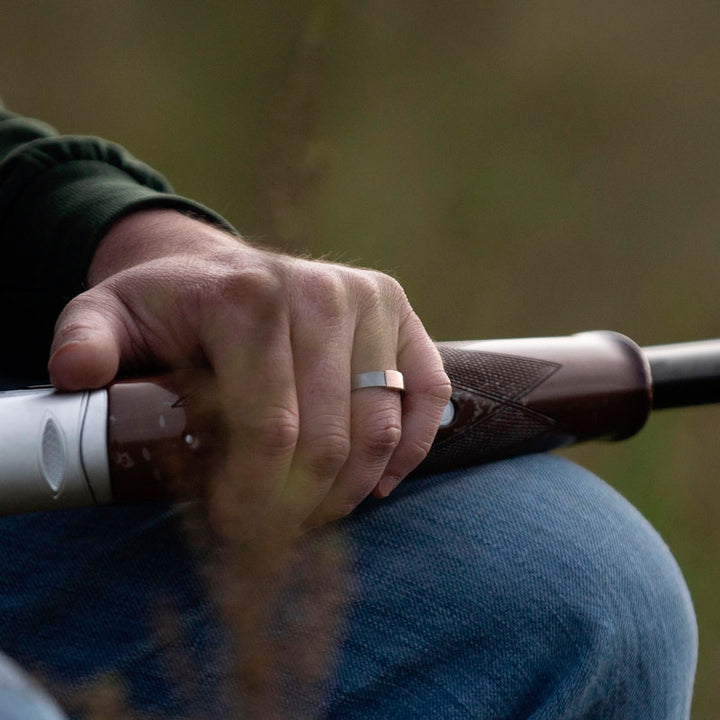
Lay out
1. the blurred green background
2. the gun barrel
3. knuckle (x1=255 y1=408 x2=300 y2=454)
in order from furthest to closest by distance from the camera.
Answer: the gun barrel < knuckle (x1=255 y1=408 x2=300 y2=454) < the blurred green background

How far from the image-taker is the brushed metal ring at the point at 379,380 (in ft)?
2.28

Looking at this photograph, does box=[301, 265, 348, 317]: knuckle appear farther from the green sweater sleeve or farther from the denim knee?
the green sweater sleeve

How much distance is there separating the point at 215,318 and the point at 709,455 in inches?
83.1

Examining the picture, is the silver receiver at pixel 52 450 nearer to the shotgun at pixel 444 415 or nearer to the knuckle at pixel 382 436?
the shotgun at pixel 444 415

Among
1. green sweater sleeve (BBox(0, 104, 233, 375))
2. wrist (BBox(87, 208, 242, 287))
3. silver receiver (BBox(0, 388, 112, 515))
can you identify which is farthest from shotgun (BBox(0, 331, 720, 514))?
green sweater sleeve (BBox(0, 104, 233, 375))

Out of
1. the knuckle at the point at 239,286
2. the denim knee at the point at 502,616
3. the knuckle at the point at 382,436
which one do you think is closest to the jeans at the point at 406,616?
the denim knee at the point at 502,616

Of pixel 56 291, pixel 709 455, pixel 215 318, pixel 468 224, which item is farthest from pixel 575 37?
pixel 709 455

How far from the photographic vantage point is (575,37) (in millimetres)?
668

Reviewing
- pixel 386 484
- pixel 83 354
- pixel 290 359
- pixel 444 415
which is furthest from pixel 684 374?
pixel 83 354

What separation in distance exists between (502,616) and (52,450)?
0.39 meters

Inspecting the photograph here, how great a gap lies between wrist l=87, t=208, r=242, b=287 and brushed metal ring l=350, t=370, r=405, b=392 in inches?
9.1

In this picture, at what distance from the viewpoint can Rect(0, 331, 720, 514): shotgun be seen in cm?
60

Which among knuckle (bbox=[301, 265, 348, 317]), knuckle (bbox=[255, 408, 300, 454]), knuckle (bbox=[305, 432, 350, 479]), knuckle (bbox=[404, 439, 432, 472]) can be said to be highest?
knuckle (bbox=[301, 265, 348, 317])

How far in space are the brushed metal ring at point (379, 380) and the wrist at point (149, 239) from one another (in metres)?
0.23
